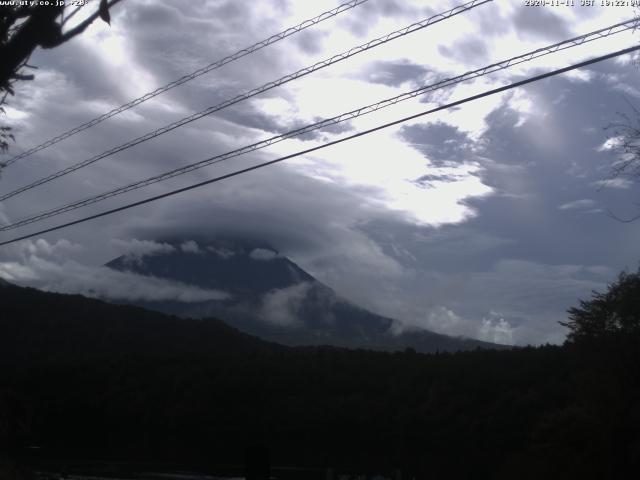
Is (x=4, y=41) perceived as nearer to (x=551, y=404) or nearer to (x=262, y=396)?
(x=551, y=404)

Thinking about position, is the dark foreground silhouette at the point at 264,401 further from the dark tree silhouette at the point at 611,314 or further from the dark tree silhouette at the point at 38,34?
the dark tree silhouette at the point at 38,34

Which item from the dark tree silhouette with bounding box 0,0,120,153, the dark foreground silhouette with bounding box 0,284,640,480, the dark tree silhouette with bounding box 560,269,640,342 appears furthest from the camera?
the dark foreground silhouette with bounding box 0,284,640,480

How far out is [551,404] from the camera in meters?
65.6

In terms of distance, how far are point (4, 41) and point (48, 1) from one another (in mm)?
703

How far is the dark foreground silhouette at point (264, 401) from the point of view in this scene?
62.9 meters

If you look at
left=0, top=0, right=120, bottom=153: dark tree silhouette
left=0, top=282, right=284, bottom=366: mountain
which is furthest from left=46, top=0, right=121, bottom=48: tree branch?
left=0, top=282, right=284, bottom=366: mountain

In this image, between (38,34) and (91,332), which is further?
(91,332)

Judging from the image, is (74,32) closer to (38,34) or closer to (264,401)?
(38,34)

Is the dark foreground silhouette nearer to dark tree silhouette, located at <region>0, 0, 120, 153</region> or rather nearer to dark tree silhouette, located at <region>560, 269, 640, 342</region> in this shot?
dark tree silhouette, located at <region>560, 269, 640, 342</region>

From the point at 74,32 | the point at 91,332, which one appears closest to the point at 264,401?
the point at 91,332

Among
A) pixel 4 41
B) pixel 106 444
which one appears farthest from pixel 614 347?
pixel 106 444

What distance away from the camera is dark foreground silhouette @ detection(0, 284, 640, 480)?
6288 cm

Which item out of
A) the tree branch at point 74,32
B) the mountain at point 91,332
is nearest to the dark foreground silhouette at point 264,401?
the mountain at point 91,332

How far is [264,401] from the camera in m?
97.6
